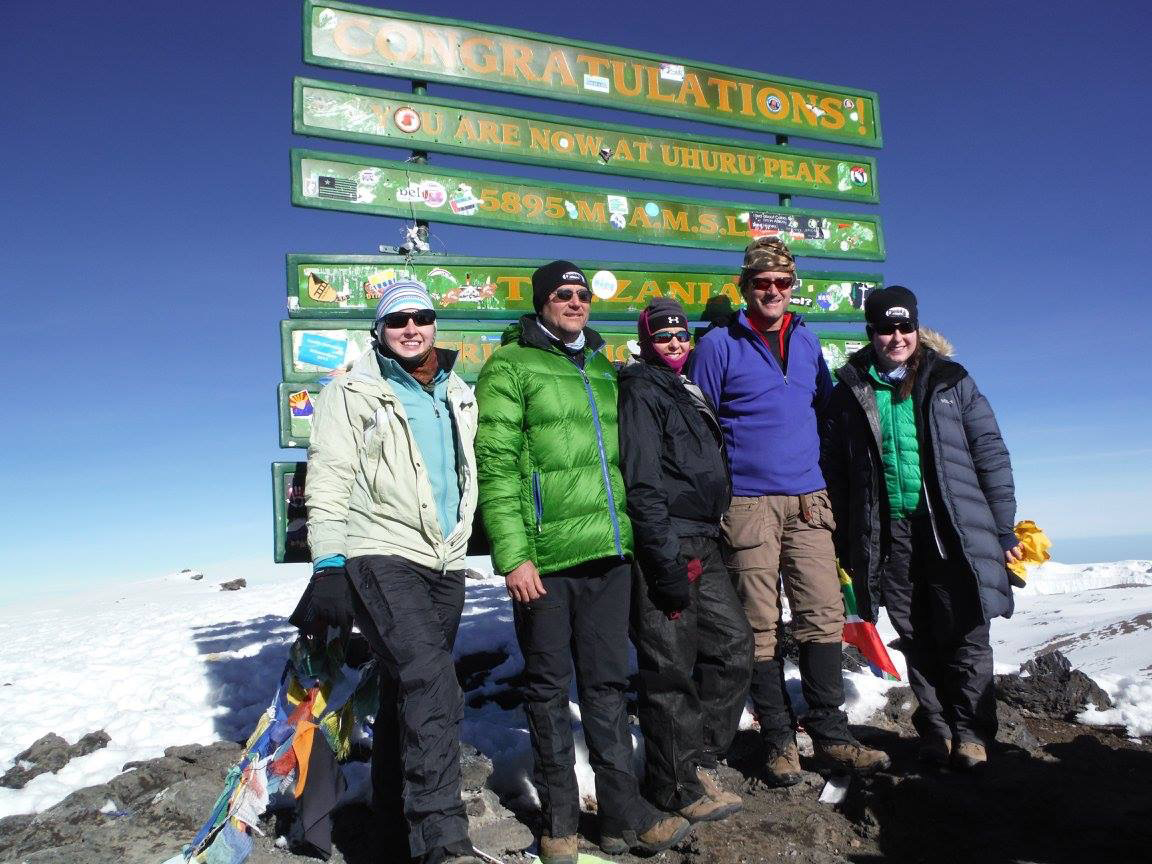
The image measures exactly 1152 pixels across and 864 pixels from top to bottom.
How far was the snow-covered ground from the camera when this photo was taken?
5.09 metres

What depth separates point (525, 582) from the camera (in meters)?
3.50

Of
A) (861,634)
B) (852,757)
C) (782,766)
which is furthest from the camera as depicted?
(861,634)

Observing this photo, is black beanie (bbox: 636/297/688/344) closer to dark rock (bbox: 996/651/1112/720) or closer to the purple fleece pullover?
the purple fleece pullover

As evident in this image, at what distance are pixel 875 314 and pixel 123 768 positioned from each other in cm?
530

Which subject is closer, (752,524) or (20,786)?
(752,524)

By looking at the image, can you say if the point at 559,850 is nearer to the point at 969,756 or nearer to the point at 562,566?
the point at 562,566

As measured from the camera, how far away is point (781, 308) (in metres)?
4.56

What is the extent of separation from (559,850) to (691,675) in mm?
1004

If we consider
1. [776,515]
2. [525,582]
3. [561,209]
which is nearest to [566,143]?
[561,209]

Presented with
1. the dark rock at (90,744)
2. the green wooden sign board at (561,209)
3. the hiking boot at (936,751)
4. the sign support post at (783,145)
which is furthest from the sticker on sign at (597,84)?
the dark rock at (90,744)

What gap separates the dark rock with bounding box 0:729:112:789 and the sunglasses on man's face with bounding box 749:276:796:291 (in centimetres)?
516

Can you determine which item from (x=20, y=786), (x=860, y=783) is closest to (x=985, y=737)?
(x=860, y=783)

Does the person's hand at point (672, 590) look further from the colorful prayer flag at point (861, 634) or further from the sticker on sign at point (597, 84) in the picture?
the sticker on sign at point (597, 84)

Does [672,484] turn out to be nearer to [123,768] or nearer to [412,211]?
[412,211]
